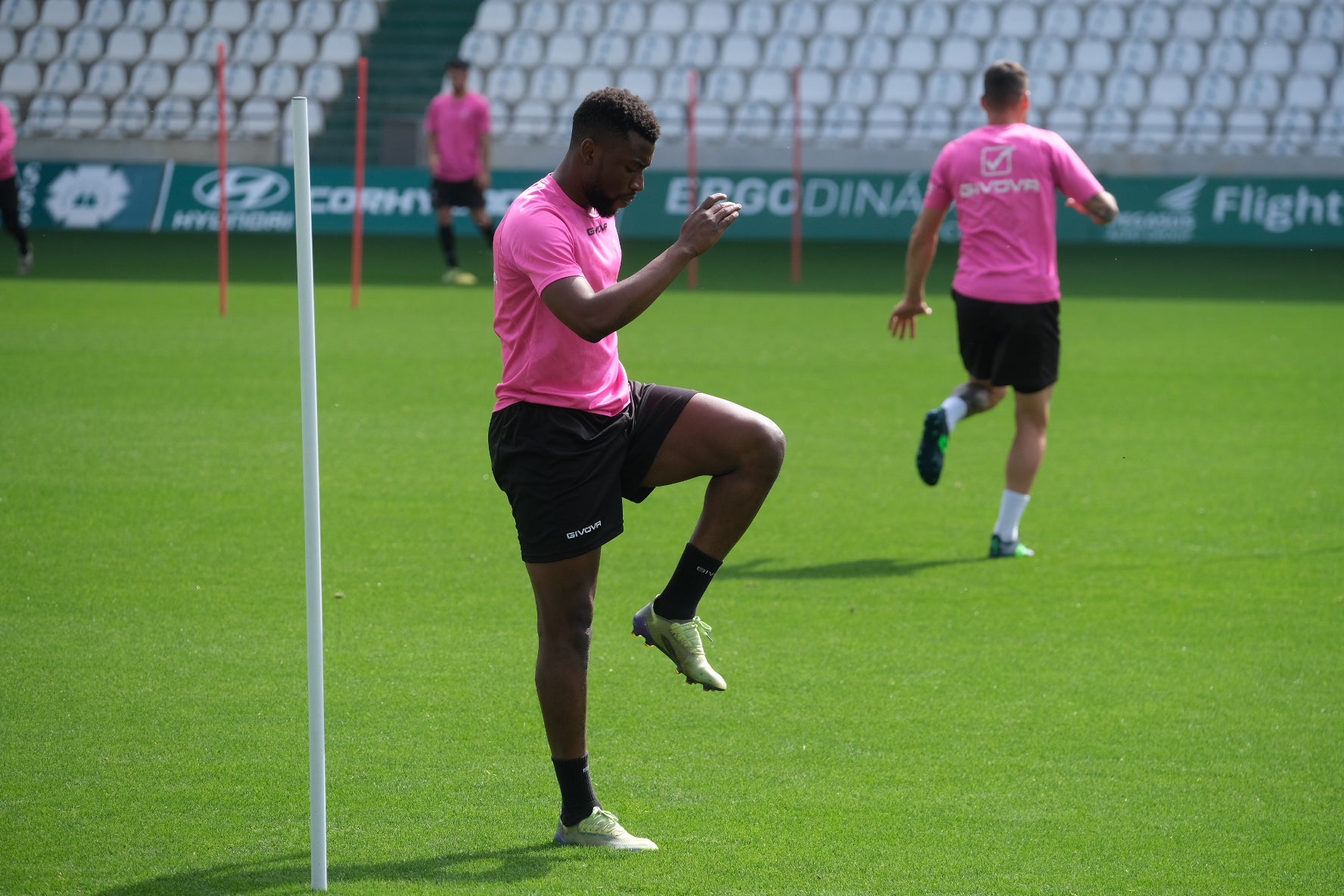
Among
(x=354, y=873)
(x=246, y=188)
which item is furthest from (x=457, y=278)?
(x=354, y=873)

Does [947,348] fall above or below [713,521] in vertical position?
below

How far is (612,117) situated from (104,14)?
25712mm

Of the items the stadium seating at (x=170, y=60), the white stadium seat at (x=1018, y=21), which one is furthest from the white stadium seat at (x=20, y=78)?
the white stadium seat at (x=1018, y=21)

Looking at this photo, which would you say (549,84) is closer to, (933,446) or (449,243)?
(449,243)

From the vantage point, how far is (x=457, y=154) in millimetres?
17016

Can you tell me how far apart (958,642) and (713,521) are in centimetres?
186

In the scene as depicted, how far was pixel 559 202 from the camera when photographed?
3539mm

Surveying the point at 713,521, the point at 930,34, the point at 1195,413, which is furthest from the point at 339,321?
the point at 930,34

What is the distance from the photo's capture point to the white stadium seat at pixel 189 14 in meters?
26.2

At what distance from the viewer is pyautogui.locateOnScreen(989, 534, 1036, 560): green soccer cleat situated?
22.0 feet

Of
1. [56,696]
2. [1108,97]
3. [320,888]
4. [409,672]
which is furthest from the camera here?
[1108,97]

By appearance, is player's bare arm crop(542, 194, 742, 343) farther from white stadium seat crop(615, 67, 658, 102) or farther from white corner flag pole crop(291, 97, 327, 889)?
white stadium seat crop(615, 67, 658, 102)

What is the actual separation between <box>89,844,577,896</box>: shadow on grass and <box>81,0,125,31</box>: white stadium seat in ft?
84.2

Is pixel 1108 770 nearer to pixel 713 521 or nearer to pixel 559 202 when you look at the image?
pixel 713 521
